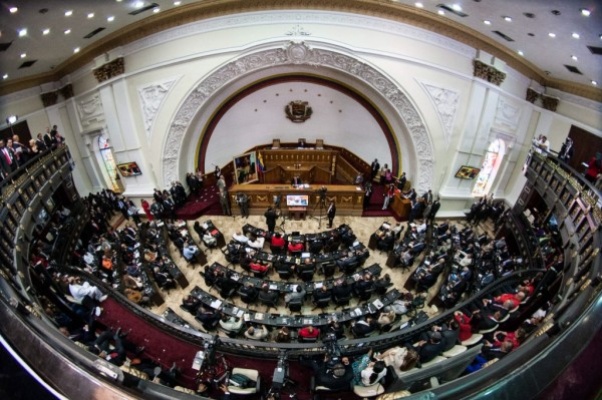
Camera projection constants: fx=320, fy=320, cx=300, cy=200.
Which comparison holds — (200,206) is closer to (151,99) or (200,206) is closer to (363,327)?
(151,99)

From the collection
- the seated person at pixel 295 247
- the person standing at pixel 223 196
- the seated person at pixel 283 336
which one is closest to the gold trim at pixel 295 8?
the person standing at pixel 223 196

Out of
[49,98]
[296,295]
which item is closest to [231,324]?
[296,295]

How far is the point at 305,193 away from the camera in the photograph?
14742mm

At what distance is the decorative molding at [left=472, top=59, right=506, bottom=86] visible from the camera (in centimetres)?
1263

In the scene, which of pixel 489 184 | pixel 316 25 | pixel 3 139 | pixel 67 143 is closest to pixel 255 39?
pixel 316 25

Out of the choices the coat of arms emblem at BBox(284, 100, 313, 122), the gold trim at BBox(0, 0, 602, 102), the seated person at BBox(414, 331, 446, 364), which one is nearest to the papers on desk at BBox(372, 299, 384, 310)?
the seated person at BBox(414, 331, 446, 364)

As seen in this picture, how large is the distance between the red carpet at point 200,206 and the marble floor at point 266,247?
0.96 feet

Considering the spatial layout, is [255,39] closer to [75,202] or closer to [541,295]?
[75,202]

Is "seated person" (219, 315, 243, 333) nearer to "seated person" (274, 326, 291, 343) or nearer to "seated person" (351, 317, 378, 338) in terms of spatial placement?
"seated person" (274, 326, 291, 343)

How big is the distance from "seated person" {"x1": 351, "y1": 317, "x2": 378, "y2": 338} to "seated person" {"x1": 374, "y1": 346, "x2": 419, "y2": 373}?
1.84 meters

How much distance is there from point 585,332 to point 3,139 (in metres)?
12.8

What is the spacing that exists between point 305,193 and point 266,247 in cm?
321

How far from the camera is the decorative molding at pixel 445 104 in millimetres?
13992

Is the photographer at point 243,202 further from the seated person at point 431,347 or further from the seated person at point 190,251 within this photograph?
the seated person at point 431,347
